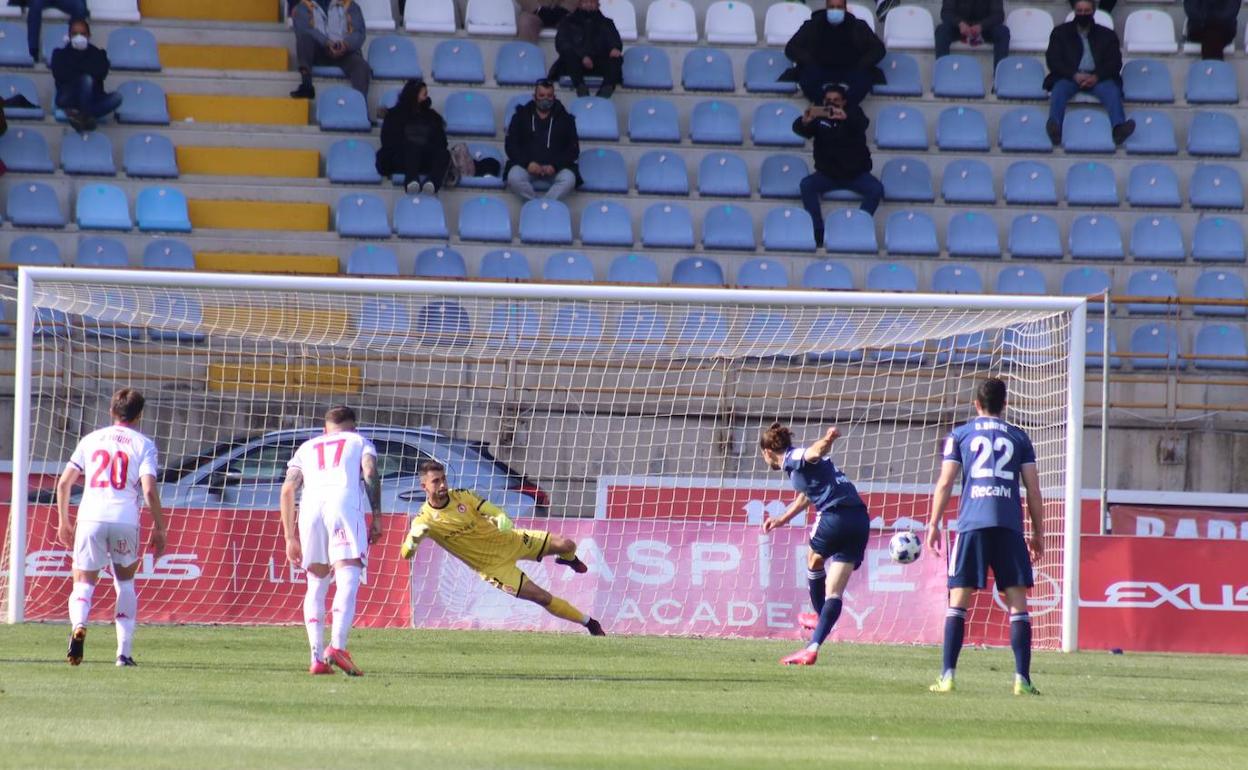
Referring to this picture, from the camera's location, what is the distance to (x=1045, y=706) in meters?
8.84

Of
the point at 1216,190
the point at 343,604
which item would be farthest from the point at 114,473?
the point at 1216,190

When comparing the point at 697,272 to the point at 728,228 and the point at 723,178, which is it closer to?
the point at 728,228

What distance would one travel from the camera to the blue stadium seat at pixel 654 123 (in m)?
20.3

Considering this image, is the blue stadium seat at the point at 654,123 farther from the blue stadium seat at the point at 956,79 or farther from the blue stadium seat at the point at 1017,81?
the blue stadium seat at the point at 1017,81

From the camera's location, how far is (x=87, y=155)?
19906 mm

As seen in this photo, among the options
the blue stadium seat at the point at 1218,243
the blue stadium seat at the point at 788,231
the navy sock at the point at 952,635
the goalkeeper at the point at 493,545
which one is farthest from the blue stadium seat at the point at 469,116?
the navy sock at the point at 952,635

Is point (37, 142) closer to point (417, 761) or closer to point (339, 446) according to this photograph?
point (339, 446)

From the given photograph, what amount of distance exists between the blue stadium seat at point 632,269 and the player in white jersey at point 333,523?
29.2ft

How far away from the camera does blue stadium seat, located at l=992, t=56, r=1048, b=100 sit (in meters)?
20.9

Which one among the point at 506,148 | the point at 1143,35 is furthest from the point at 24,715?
the point at 1143,35

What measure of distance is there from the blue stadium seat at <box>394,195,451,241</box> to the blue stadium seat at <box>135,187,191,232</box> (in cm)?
249

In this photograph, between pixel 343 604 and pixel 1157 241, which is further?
pixel 1157 241

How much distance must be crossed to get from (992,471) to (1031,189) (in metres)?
11.4

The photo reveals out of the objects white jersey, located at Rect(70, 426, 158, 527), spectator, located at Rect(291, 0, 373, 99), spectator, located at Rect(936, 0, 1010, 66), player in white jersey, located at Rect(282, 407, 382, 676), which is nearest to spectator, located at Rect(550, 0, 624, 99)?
spectator, located at Rect(291, 0, 373, 99)
